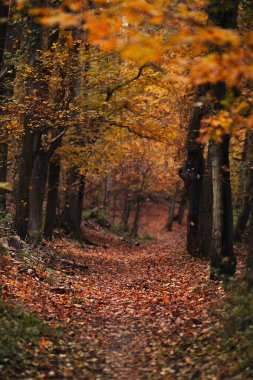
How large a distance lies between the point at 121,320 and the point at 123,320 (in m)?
0.04

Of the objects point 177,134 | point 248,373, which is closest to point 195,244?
point 177,134

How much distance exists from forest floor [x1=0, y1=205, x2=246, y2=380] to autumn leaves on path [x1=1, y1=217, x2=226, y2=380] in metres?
0.02

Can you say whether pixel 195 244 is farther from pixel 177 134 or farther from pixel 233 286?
pixel 233 286

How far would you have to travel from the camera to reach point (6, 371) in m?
5.93

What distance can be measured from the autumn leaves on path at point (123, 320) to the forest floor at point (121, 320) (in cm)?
2

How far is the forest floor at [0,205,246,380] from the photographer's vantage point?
259 inches

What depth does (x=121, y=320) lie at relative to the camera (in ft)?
31.2

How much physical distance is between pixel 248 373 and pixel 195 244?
1159cm

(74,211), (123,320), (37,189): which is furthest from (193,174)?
(74,211)

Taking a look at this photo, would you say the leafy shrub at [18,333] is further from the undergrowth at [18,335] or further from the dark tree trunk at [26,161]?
the dark tree trunk at [26,161]

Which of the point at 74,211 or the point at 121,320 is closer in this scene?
the point at 121,320

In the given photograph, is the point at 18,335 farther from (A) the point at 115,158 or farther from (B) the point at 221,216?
(A) the point at 115,158

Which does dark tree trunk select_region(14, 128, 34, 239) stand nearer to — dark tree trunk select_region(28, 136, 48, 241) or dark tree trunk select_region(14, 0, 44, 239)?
dark tree trunk select_region(14, 0, 44, 239)

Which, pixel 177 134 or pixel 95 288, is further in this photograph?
pixel 177 134
